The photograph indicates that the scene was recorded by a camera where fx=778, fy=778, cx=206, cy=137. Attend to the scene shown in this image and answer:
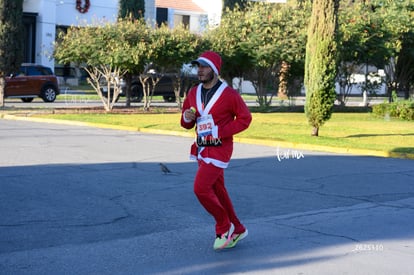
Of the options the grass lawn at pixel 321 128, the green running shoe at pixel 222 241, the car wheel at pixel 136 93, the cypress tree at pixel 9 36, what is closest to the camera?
the green running shoe at pixel 222 241

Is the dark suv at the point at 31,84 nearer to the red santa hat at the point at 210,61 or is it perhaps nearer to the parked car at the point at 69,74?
the parked car at the point at 69,74

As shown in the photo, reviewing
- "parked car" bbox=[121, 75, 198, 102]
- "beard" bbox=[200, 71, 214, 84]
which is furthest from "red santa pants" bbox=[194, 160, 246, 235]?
"parked car" bbox=[121, 75, 198, 102]

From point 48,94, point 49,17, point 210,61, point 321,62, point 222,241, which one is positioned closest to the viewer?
point 210,61

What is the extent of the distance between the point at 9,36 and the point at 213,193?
22.8 m

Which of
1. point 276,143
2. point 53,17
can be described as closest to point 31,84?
point 53,17

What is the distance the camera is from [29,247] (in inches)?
284

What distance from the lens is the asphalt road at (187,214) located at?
6.79 meters

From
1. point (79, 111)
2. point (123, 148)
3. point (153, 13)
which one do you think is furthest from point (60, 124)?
point (153, 13)

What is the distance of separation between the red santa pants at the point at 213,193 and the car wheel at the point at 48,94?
27799mm

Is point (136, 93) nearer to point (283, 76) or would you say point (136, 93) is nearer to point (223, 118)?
point (283, 76)

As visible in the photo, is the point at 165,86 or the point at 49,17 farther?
the point at 49,17

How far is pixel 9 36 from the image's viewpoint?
28.3m

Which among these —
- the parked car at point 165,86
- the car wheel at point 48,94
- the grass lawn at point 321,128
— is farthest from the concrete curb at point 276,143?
the car wheel at point 48,94

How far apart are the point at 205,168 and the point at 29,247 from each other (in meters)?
1.81
